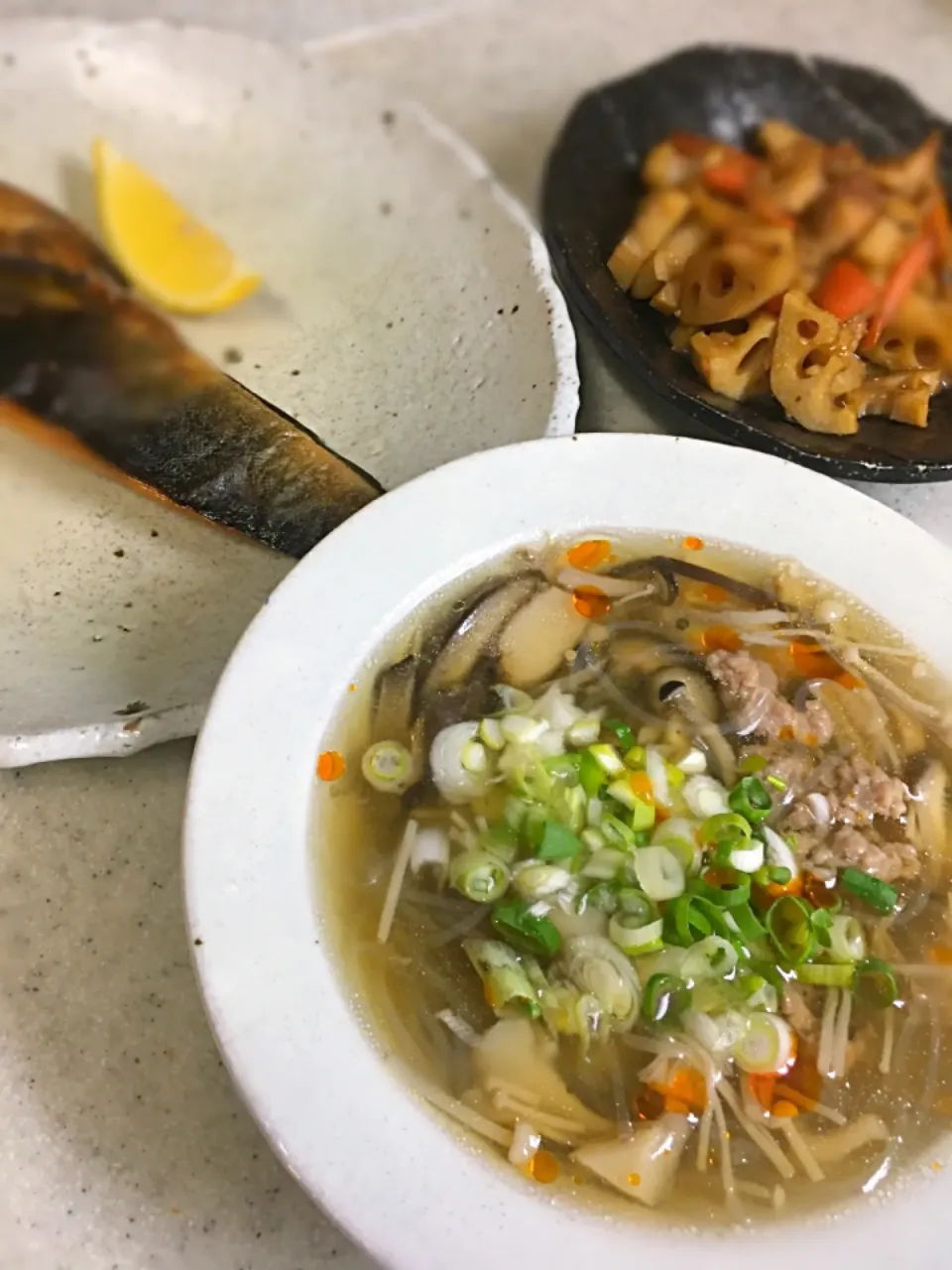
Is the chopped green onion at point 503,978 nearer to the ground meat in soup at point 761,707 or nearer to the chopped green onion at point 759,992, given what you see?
the chopped green onion at point 759,992

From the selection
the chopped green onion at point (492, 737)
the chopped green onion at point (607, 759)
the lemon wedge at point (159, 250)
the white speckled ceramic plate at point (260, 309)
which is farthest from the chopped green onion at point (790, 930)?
the lemon wedge at point (159, 250)

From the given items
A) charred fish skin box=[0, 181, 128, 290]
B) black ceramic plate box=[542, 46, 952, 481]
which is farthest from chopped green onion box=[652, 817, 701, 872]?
charred fish skin box=[0, 181, 128, 290]

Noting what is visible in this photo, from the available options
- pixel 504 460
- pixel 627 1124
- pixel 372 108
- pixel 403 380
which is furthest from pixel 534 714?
pixel 372 108

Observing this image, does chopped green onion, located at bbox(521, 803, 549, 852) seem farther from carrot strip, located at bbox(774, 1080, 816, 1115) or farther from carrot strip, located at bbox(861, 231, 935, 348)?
carrot strip, located at bbox(861, 231, 935, 348)

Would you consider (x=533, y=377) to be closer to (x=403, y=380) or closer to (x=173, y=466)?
(x=403, y=380)

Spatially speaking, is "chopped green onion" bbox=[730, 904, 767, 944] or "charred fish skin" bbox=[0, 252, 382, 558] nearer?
"chopped green onion" bbox=[730, 904, 767, 944]

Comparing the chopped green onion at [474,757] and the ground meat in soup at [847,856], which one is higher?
the ground meat in soup at [847,856]
